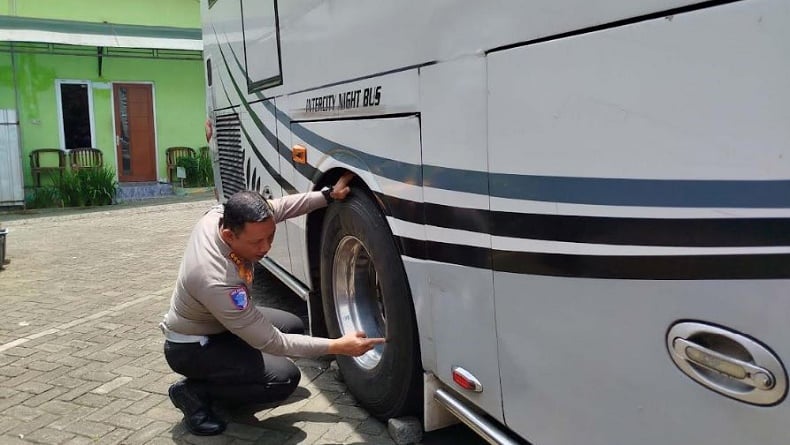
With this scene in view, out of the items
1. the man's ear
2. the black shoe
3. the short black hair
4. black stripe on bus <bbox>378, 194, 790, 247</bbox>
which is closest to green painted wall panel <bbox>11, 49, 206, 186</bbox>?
the black shoe

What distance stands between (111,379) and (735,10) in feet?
13.3

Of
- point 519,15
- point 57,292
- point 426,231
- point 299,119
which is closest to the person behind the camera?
point 519,15

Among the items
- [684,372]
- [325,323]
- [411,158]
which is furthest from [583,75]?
[325,323]

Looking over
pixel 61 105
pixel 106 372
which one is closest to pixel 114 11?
pixel 61 105

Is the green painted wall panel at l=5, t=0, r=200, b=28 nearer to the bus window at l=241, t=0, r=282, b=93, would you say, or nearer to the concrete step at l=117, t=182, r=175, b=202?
the concrete step at l=117, t=182, r=175, b=202

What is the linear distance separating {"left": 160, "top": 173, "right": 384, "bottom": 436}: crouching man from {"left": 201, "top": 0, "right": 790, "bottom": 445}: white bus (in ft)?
1.34

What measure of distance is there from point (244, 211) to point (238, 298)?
406 mm

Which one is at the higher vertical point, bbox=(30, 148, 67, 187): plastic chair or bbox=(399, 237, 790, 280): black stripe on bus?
bbox=(30, 148, 67, 187): plastic chair

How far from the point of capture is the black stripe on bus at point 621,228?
4.69ft

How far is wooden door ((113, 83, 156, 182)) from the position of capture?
15820 millimetres

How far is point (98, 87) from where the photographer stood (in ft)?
50.5

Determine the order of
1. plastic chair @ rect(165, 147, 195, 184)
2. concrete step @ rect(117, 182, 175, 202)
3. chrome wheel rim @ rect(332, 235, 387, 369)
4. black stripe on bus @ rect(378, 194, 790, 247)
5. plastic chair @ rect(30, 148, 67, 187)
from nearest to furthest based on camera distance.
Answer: black stripe on bus @ rect(378, 194, 790, 247) → chrome wheel rim @ rect(332, 235, 387, 369) → plastic chair @ rect(30, 148, 67, 187) → concrete step @ rect(117, 182, 175, 202) → plastic chair @ rect(165, 147, 195, 184)

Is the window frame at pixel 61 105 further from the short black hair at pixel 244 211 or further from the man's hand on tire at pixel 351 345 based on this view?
the man's hand on tire at pixel 351 345

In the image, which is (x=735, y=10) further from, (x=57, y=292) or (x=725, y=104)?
(x=57, y=292)
